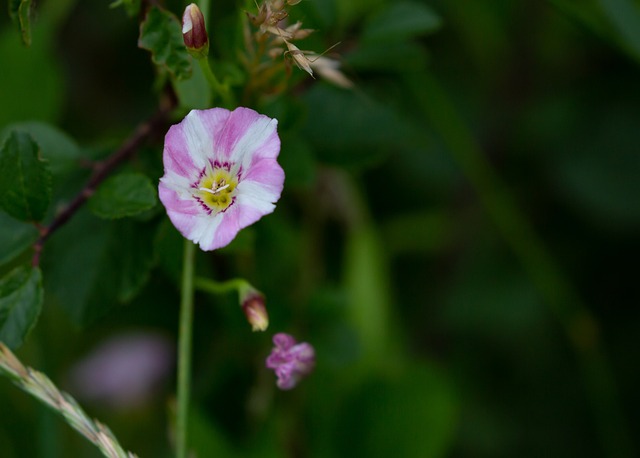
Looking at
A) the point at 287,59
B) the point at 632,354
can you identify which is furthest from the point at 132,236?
the point at 632,354

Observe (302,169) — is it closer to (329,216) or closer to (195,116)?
(195,116)

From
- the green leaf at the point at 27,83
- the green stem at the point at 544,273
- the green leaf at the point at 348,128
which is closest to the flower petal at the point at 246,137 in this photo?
the green leaf at the point at 348,128

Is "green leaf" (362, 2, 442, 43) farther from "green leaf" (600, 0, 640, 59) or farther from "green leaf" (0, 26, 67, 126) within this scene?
"green leaf" (0, 26, 67, 126)

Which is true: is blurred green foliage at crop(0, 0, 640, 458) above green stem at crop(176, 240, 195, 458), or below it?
below

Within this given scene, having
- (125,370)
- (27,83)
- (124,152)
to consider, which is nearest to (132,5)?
(124,152)

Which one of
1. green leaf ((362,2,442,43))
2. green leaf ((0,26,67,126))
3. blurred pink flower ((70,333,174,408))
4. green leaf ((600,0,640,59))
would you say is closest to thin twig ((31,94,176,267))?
green leaf ((362,2,442,43))

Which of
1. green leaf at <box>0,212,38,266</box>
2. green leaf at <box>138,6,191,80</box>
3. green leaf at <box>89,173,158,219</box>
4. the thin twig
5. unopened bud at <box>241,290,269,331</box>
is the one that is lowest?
unopened bud at <box>241,290,269,331</box>

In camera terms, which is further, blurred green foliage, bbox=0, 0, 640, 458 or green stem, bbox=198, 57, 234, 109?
blurred green foliage, bbox=0, 0, 640, 458
